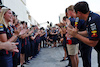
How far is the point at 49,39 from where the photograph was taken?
13.1 metres

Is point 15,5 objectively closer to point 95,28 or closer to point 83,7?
point 83,7

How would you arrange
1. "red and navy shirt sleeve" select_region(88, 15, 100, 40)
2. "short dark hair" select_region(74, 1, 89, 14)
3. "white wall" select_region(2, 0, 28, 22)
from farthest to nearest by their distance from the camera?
"white wall" select_region(2, 0, 28, 22), "short dark hair" select_region(74, 1, 89, 14), "red and navy shirt sleeve" select_region(88, 15, 100, 40)

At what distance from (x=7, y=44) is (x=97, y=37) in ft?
4.47

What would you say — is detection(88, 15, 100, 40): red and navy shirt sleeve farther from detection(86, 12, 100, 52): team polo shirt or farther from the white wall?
the white wall

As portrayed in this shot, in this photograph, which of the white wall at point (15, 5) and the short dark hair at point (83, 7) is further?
the white wall at point (15, 5)

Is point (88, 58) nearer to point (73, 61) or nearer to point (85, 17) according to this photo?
point (73, 61)

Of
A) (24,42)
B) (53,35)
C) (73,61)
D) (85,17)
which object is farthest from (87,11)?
(53,35)

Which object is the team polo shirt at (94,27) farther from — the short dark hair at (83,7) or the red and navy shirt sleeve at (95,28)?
the short dark hair at (83,7)

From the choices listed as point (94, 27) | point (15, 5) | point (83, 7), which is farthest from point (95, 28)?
point (15, 5)

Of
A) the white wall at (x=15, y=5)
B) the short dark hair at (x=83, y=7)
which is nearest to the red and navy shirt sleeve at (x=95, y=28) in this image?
the short dark hair at (x=83, y=7)

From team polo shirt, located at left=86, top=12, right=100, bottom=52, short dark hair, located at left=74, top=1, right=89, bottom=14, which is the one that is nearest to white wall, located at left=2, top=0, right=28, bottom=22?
short dark hair, located at left=74, top=1, right=89, bottom=14

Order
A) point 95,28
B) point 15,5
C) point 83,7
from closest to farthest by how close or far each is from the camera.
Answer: point 95,28 < point 83,7 < point 15,5

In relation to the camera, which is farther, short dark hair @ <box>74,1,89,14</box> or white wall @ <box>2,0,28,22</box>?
white wall @ <box>2,0,28,22</box>

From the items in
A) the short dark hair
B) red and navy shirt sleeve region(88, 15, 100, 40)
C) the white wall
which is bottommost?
red and navy shirt sleeve region(88, 15, 100, 40)
